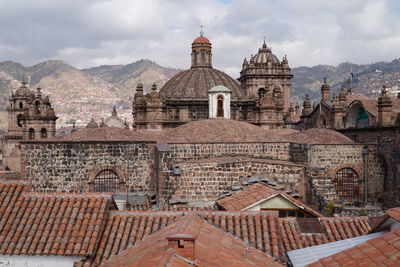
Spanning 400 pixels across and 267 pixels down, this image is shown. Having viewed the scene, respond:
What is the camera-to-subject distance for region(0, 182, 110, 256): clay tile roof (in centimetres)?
807

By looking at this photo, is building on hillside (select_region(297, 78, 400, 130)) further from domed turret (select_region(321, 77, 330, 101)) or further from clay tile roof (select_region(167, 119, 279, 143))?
clay tile roof (select_region(167, 119, 279, 143))

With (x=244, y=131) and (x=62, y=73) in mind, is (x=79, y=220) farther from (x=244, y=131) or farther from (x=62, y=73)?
(x=62, y=73)

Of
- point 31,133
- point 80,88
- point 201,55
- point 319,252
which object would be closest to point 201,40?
point 201,55

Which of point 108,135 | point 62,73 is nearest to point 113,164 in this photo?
point 108,135

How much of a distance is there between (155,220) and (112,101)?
161 m

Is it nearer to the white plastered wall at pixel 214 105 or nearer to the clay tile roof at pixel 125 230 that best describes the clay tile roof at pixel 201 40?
the white plastered wall at pixel 214 105

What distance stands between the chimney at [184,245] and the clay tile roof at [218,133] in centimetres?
1185

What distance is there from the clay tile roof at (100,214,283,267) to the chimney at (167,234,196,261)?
9 cm

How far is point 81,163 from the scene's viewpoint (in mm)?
17297

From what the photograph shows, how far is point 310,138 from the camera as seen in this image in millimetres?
21188

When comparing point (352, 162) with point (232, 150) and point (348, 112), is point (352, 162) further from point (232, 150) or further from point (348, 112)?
point (348, 112)

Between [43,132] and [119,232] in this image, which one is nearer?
[119,232]

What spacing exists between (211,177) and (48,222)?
23.4 ft

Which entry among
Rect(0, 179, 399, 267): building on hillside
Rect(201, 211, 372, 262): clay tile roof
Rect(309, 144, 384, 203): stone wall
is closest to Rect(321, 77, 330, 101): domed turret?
Rect(309, 144, 384, 203): stone wall
